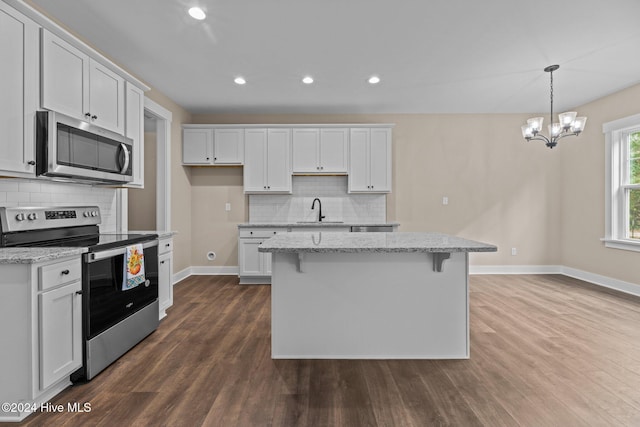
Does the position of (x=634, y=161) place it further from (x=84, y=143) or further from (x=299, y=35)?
(x=84, y=143)

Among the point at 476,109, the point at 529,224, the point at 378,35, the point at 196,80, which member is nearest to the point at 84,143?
the point at 196,80

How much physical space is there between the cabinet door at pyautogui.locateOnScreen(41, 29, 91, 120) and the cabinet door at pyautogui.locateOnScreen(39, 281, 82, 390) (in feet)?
4.25

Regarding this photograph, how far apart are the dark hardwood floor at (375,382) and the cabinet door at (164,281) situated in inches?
7.8

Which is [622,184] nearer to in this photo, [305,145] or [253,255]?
[305,145]

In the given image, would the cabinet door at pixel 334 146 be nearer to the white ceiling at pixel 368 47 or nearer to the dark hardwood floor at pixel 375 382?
the white ceiling at pixel 368 47

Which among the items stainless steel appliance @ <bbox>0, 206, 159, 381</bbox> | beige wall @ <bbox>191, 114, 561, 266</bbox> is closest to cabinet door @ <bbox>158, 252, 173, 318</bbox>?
stainless steel appliance @ <bbox>0, 206, 159, 381</bbox>

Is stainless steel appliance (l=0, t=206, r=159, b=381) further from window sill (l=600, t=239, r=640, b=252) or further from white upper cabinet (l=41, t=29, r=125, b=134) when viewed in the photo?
window sill (l=600, t=239, r=640, b=252)

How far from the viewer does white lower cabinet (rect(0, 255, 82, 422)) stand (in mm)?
1757

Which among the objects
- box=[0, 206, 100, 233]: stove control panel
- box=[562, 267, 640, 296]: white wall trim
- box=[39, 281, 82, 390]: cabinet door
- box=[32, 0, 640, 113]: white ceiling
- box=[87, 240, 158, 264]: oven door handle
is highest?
box=[32, 0, 640, 113]: white ceiling

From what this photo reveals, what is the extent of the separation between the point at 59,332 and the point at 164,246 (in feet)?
4.57

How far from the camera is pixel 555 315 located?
3.41 metres

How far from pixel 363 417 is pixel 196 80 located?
3.99 metres

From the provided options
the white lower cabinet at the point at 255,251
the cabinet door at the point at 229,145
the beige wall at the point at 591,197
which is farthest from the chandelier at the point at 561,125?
the cabinet door at the point at 229,145

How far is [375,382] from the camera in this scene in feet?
6.99
